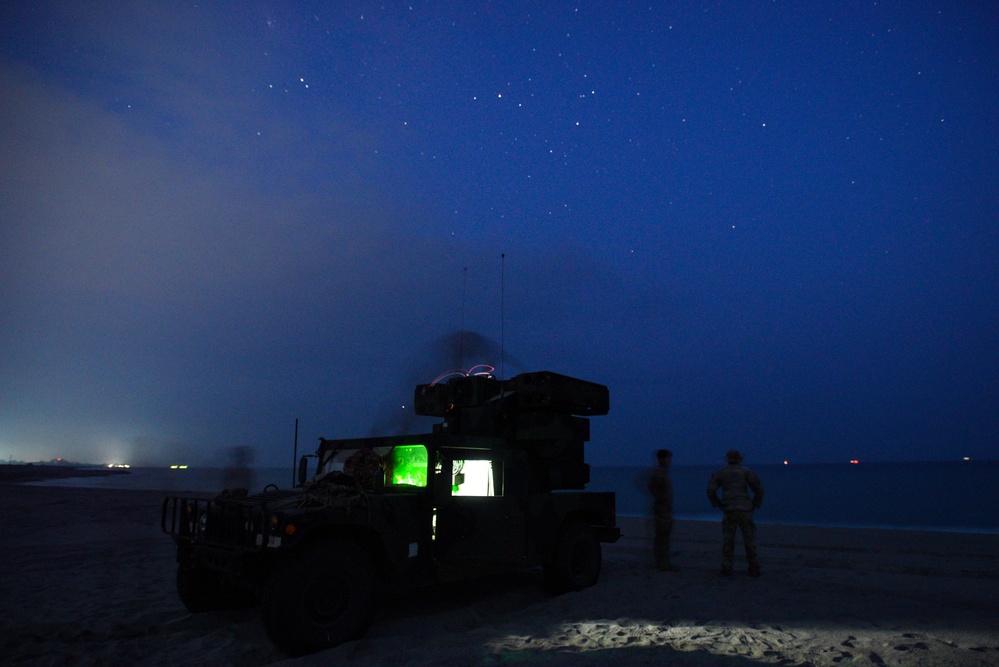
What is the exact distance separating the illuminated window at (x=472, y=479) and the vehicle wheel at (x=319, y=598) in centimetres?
122

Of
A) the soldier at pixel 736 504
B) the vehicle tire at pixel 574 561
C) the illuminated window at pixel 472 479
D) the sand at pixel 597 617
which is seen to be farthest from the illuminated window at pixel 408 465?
the soldier at pixel 736 504

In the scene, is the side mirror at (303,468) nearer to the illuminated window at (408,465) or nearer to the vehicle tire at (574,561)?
the illuminated window at (408,465)

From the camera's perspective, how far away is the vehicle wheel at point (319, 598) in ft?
15.5

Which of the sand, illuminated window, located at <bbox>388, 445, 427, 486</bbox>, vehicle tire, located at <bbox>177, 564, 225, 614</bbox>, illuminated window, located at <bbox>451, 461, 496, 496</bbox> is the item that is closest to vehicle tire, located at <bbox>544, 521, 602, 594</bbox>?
the sand

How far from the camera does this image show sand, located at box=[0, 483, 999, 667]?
174 inches

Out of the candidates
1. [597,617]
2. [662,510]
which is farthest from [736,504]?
[597,617]

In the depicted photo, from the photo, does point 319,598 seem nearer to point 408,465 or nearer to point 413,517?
point 413,517

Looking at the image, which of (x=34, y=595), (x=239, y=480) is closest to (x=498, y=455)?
(x=34, y=595)

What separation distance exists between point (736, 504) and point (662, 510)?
1.11 m

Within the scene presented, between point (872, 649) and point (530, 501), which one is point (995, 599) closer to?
point (872, 649)

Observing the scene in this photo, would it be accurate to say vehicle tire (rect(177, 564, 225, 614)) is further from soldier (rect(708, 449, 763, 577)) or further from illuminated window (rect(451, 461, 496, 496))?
soldier (rect(708, 449, 763, 577))

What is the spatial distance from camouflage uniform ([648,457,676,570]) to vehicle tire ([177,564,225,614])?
5759mm

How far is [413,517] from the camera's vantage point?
5.77 meters

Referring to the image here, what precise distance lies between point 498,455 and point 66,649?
4.22 meters
